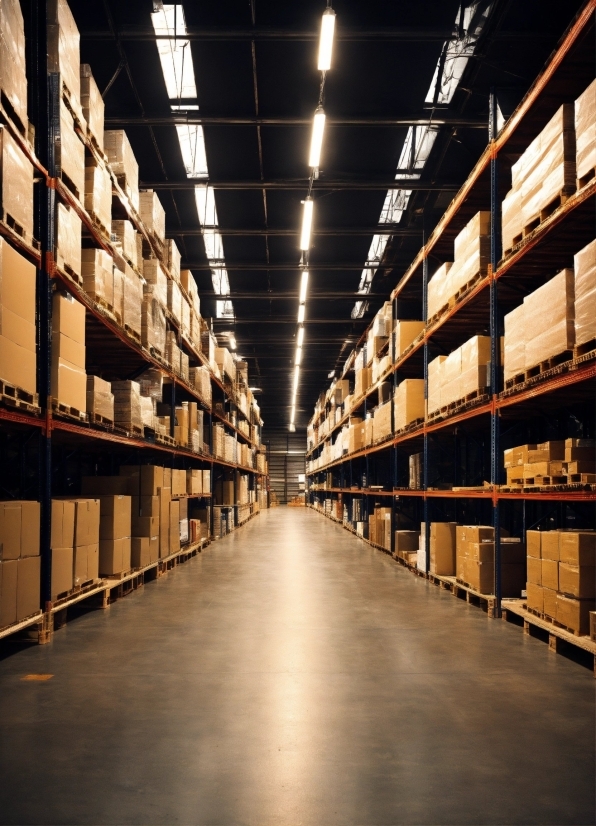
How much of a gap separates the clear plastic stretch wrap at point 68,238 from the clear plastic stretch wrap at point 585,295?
4245 mm

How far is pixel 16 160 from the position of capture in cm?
501

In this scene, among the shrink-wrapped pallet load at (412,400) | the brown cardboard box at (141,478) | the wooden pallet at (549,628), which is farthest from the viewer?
the shrink-wrapped pallet load at (412,400)

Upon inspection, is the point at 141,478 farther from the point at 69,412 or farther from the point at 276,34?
the point at 276,34

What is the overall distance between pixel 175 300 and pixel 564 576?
25.2 ft

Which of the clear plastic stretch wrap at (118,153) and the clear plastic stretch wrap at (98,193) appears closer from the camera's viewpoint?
the clear plastic stretch wrap at (98,193)

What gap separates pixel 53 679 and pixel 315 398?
111 feet

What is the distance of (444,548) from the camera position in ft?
28.2

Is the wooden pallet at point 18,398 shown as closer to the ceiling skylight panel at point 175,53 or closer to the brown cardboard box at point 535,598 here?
the brown cardboard box at point 535,598

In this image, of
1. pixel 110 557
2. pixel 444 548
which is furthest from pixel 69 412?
pixel 444 548

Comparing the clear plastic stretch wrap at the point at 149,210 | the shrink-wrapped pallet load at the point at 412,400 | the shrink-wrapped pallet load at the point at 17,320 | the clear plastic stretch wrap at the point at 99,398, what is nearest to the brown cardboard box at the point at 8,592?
the shrink-wrapped pallet load at the point at 17,320

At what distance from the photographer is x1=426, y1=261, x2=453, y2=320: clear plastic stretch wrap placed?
8508mm

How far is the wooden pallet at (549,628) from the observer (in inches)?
182

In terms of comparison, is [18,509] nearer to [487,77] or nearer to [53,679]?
[53,679]

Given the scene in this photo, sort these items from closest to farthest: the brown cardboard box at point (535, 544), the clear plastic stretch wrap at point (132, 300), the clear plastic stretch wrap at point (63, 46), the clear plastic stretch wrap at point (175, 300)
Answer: the brown cardboard box at point (535, 544), the clear plastic stretch wrap at point (63, 46), the clear plastic stretch wrap at point (132, 300), the clear plastic stretch wrap at point (175, 300)
